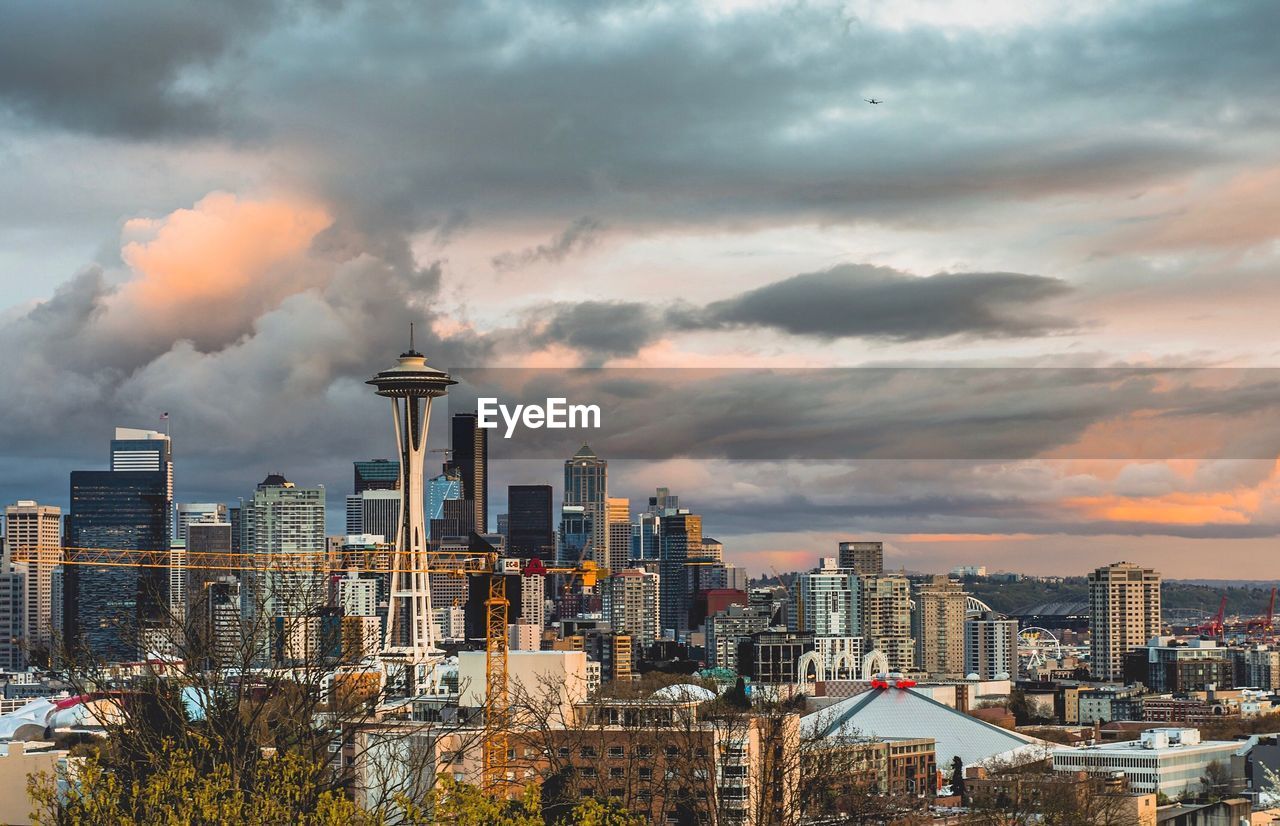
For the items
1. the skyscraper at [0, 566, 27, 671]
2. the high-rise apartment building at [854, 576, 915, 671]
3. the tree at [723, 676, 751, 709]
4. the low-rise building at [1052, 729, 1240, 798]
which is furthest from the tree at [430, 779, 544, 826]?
the high-rise apartment building at [854, 576, 915, 671]

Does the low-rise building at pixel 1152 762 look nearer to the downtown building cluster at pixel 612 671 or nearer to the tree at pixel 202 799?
the downtown building cluster at pixel 612 671

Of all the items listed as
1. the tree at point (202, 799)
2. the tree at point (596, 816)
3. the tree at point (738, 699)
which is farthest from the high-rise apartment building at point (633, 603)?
the tree at point (202, 799)

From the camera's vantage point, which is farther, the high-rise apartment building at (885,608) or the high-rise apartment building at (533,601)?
the high-rise apartment building at (533,601)

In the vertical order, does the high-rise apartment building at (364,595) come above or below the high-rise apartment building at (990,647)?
above

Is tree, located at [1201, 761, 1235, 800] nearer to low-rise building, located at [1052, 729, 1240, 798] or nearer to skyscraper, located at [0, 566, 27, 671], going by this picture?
low-rise building, located at [1052, 729, 1240, 798]

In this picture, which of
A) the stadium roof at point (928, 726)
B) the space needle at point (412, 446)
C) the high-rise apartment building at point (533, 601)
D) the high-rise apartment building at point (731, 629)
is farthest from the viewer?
the high-rise apartment building at point (533, 601)

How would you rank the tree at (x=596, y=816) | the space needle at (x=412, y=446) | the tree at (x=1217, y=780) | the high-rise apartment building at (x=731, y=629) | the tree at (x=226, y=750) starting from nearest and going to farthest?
1. the tree at (x=226, y=750)
2. the tree at (x=596, y=816)
3. the tree at (x=1217, y=780)
4. the space needle at (x=412, y=446)
5. the high-rise apartment building at (x=731, y=629)

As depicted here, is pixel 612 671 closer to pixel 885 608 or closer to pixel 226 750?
pixel 885 608
